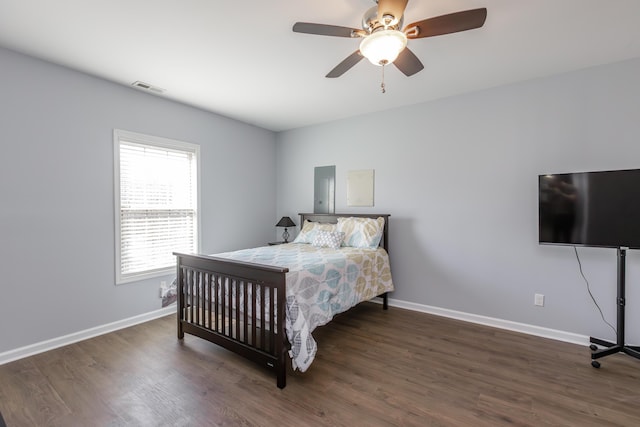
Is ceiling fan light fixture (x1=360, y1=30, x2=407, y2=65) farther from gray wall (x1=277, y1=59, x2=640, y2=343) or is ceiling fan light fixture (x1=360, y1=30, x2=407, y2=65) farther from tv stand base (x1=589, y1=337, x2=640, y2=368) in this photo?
tv stand base (x1=589, y1=337, x2=640, y2=368)

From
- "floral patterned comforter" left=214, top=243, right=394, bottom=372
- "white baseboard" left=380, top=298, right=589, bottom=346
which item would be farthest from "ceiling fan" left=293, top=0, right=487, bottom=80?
"white baseboard" left=380, top=298, right=589, bottom=346

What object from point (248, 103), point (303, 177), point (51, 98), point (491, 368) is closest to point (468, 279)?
point (491, 368)

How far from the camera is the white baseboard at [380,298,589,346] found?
111 inches

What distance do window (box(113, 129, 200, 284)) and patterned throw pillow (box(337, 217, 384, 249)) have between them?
1951 millimetres

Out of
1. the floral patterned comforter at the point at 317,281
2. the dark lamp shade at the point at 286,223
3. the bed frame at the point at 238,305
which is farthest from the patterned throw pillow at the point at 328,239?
the bed frame at the point at 238,305

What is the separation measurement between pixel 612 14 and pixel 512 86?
3.62 feet

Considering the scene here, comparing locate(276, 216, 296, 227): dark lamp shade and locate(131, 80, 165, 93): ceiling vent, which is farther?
locate(276, 216, 296, 227): dark lamp shade

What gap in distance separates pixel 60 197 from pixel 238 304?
1.95m

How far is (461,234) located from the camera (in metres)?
3.41

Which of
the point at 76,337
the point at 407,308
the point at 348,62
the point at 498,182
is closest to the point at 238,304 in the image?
the point at 76,337

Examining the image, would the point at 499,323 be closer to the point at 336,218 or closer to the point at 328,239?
the point at 328,239

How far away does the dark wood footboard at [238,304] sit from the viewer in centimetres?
213

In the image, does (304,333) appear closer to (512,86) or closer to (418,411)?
(418,411)

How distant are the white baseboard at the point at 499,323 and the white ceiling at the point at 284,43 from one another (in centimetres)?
250
